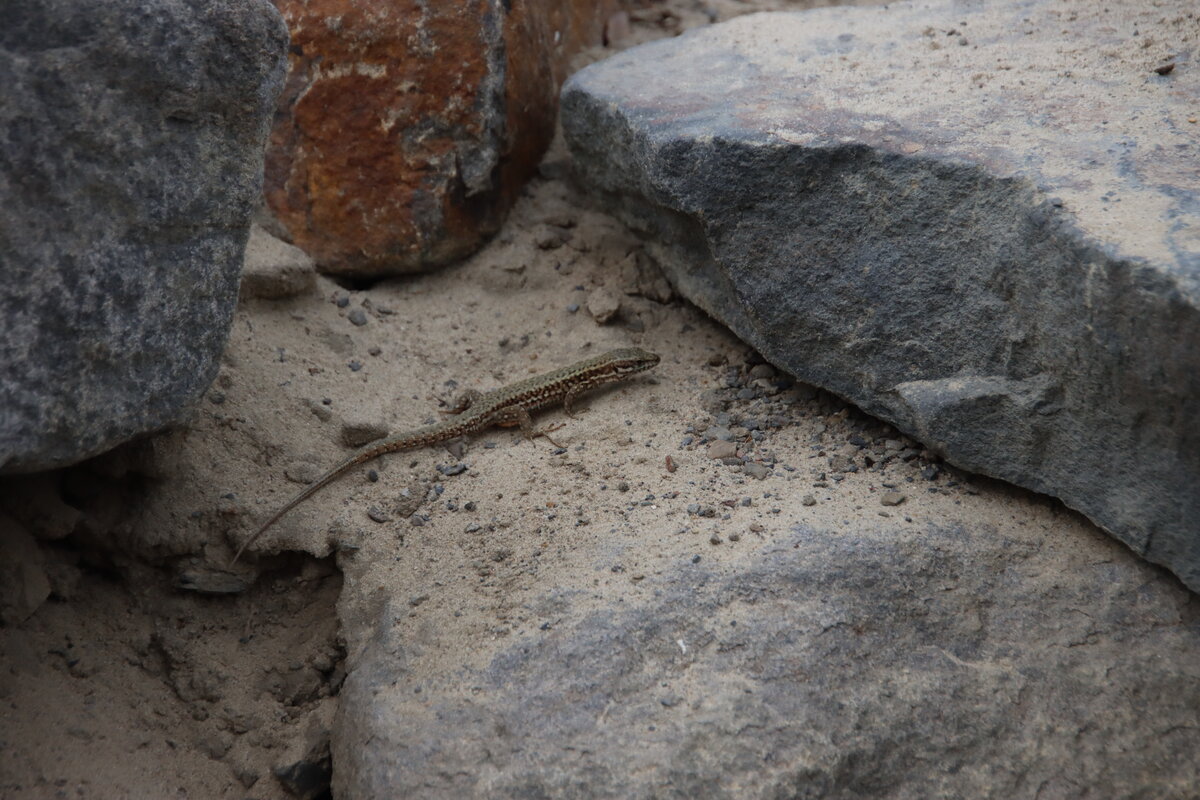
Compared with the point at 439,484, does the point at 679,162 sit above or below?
above

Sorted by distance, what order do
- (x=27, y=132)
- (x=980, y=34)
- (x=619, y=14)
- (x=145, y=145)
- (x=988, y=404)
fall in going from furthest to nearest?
(x=619, y=14), (x=980, y=34), (x=988, y=404), (x=145, y=145), (x=27, y=132)

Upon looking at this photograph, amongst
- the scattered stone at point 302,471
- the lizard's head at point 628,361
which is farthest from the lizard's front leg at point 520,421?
the scattered stone at point 302,471

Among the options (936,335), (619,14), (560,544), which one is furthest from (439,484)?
(619,14)

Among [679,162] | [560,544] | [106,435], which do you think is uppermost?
[679,162]

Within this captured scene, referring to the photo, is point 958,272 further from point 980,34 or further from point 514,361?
point 514,361

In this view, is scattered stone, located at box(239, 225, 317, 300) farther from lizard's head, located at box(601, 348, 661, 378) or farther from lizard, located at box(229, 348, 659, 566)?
lizard's head, located at box(601, 348, 661, 378)

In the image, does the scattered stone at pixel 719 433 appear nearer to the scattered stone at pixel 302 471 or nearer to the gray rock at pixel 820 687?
the gray rock at pixel 820 687

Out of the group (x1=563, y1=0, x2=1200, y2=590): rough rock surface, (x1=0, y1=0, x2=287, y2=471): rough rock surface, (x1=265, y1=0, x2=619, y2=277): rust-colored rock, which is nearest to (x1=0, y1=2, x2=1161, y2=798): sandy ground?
(x1=563, y1=0, x2=1200, y2=590): rough rock surface
